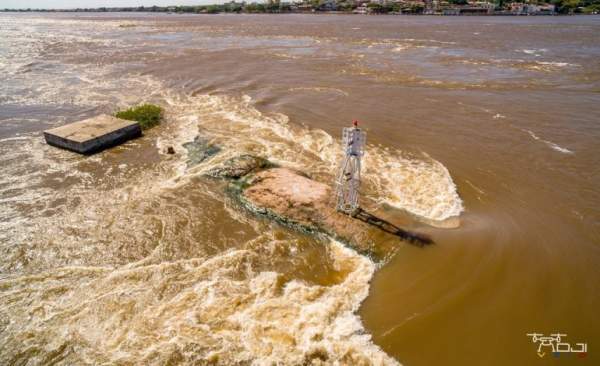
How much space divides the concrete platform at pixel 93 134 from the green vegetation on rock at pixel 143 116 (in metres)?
1.14

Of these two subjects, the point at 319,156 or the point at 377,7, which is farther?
the point at 377,7

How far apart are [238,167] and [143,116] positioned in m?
8.62

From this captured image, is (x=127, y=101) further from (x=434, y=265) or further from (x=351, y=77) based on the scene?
(x=434, y=265)

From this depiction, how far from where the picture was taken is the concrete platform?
14.9m

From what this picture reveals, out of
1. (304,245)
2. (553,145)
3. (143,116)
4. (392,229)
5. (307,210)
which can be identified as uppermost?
(143,116)

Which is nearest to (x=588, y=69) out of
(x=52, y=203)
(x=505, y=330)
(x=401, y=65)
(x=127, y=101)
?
(x=401, y=65)

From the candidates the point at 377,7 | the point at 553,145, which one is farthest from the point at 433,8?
the point at 553,145

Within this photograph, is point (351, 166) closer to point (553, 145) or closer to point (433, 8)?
point (553, 145)

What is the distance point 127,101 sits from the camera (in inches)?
914

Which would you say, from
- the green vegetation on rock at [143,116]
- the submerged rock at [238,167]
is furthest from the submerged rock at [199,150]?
the green vegetation on rock at [143,116]

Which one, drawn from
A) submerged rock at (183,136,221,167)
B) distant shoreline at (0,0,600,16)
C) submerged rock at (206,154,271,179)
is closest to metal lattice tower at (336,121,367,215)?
submerged rock at (206,154,271,179)

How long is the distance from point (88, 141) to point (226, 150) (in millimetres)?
5829

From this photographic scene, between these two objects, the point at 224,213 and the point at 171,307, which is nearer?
the point at 171,307

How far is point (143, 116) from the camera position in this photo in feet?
60.9
